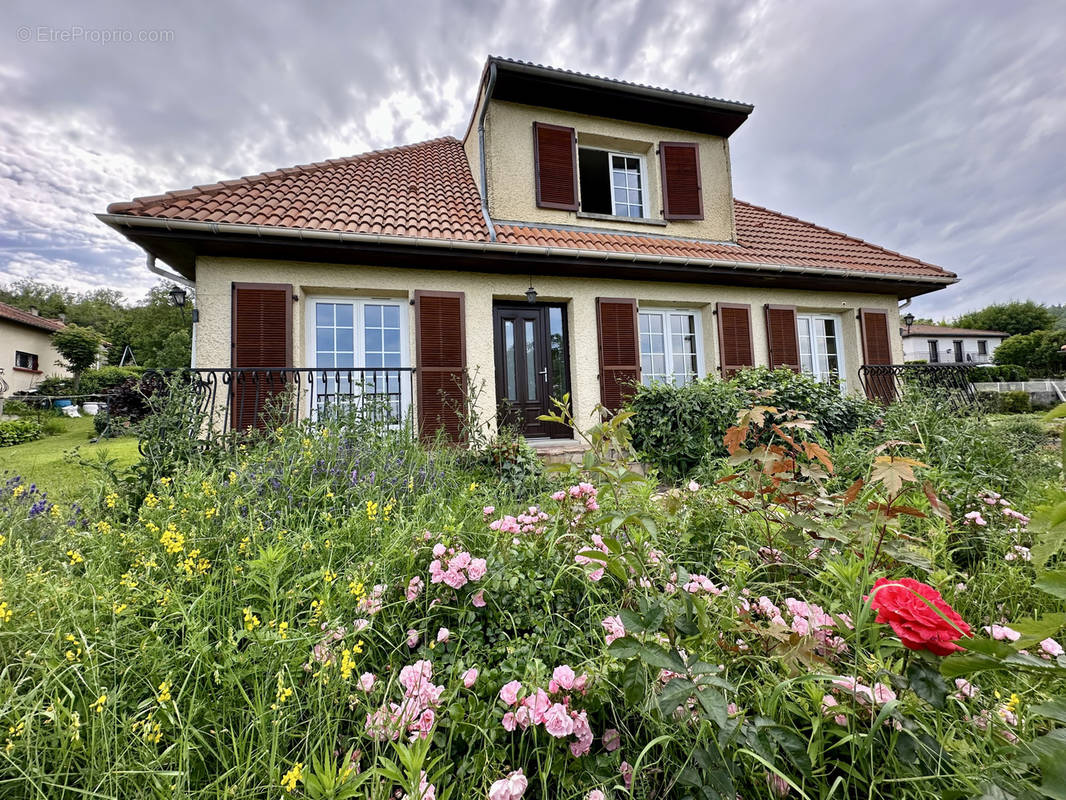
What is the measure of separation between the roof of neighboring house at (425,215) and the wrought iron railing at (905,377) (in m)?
1.79

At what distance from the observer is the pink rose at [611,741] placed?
1067mm

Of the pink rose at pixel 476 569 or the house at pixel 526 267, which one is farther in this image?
the house at pixel 526 267

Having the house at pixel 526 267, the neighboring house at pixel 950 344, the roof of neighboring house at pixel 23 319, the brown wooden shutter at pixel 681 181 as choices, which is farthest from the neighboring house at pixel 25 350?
the neighboring house at pixel 950 344

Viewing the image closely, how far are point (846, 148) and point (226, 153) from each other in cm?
2269

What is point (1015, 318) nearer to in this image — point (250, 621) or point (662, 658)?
point (662, 658)

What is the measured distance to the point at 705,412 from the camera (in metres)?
5.16

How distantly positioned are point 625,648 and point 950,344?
52.9 metres

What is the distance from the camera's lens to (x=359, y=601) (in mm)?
1338

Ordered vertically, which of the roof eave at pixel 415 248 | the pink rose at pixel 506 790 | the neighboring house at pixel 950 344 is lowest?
the pink rose at pixel 506 790

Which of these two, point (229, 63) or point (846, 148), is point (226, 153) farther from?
point (846, 148)

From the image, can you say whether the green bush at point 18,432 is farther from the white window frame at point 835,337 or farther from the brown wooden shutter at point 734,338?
the white window frame at point 835,337

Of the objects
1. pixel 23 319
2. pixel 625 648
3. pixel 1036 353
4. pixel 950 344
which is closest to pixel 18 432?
pixel 23 319

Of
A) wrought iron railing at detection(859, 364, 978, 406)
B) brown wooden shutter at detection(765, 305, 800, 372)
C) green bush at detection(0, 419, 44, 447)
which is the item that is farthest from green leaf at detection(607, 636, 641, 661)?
green bush at detection(0, 419, 44, 447)

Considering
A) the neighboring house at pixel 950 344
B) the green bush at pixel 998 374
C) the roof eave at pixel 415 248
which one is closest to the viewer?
the roof eave at pixel 415 248
